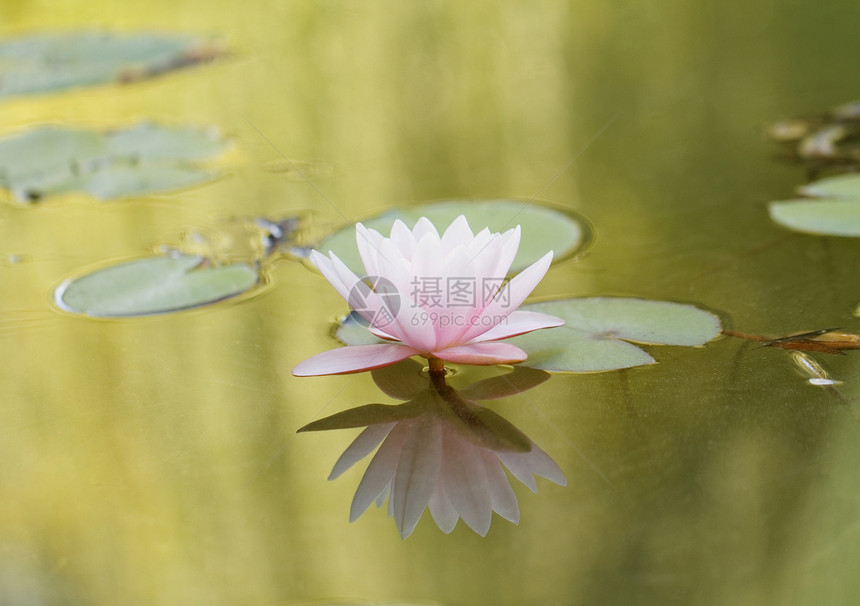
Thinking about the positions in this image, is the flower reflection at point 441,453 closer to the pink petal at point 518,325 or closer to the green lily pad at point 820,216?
the pink petal at point 518,325

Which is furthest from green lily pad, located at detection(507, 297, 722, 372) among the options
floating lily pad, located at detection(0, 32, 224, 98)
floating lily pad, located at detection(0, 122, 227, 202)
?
floating lily pad, located at detection(0, 32, 224, 98)

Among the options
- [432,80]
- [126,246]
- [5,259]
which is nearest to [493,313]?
[126,246]

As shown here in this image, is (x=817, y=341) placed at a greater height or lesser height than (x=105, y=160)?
lesser

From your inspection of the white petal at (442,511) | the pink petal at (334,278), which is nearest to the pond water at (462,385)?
the white petal at (442,511)

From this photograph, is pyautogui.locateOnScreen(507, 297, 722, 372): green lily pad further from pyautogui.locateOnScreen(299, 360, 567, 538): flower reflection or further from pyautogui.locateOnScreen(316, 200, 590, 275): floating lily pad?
pyautogui.locateOnScreen(316, 200, 590, 275): floating lily pad

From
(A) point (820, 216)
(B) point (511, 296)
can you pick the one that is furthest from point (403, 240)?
(A) point (820, 216)

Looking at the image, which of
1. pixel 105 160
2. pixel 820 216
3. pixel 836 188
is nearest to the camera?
pixel 820 216

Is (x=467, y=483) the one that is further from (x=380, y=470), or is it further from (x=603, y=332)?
(x=603, y=332)
